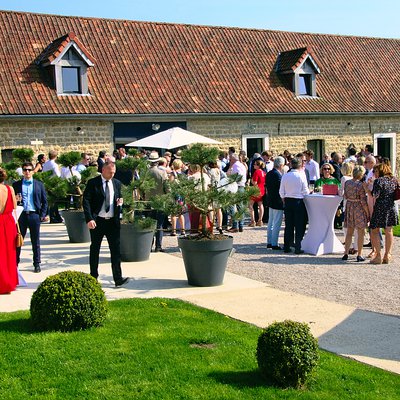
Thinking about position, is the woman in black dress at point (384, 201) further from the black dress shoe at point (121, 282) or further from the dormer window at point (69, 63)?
the dormer window at point (69, 63)

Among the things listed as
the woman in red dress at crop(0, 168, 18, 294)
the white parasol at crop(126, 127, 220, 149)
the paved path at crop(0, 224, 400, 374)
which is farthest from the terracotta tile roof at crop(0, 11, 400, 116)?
the woman in red dress at crop(0, 168, 18, 294)

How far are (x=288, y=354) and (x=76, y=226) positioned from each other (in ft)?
29.6

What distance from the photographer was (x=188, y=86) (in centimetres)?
2492

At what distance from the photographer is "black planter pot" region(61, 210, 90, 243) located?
44.6 ft

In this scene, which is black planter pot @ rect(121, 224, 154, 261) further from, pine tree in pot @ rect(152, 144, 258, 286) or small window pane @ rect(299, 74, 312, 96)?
small window pane @ rect(299, 74, 312, 96)

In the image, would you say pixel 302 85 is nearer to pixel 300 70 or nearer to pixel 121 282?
pixel 300 70

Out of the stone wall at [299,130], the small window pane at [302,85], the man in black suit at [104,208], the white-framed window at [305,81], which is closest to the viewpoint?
the man in black suit at [104,208]

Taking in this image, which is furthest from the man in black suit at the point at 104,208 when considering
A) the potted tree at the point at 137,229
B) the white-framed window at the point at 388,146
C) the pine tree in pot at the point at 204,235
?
the white-framed window at the point at 388,146

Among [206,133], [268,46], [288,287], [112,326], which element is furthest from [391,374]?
[268,46]

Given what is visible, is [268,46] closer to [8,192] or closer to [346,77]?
[346,77]

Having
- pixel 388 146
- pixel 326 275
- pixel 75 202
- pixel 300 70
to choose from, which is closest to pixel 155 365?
pixel 326 275

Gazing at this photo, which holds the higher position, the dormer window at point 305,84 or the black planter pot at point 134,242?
the dormer window at point 305,84

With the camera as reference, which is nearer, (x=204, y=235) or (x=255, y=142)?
(x=204, y=235)

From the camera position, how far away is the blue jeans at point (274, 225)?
42.2ft
